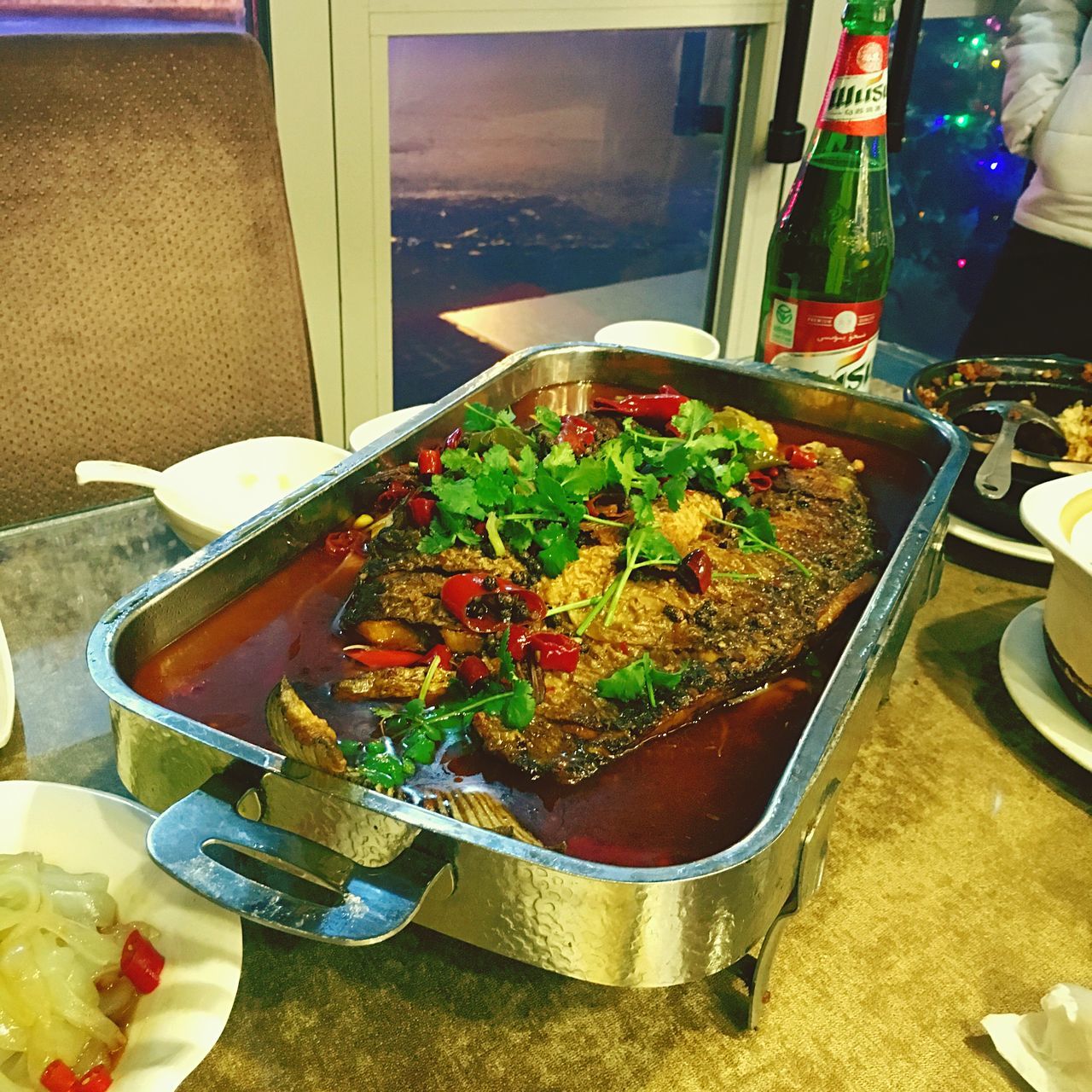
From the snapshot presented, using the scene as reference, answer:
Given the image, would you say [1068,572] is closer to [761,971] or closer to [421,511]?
[761,971]

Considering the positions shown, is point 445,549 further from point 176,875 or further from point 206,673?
point 176,875

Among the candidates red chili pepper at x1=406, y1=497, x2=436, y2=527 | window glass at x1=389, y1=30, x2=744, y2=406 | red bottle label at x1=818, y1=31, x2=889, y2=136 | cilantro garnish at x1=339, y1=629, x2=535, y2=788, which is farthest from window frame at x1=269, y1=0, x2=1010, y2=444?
cilantro garnish at x1=339, y1=629, x2=535, y2=788

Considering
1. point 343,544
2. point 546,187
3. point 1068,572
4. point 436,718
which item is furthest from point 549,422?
point 546,187

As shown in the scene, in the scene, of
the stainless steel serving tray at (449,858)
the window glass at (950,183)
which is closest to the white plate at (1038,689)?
the stainless steel serving tray at (449,858)

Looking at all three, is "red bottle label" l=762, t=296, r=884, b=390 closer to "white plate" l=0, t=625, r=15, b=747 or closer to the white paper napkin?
the white paper napkin

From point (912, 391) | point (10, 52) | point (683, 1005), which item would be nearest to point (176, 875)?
point (683, 1005)

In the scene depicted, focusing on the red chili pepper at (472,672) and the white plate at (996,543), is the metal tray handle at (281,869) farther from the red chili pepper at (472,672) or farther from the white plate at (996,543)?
the white plate at (996,543)
